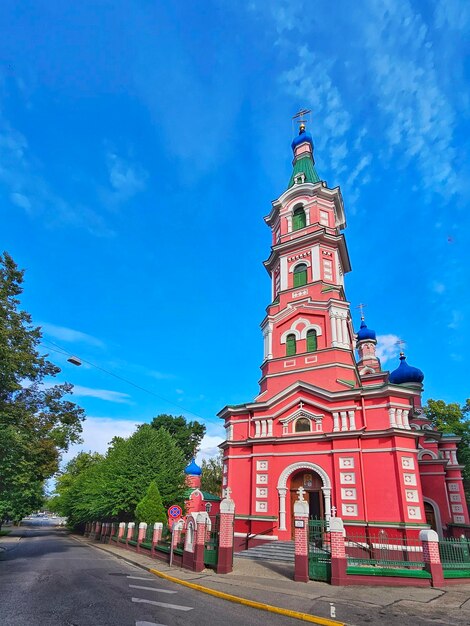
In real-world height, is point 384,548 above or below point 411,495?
below

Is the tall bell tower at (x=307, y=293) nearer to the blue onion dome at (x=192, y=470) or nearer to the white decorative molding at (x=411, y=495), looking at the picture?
the white decorative molding at (x=411, y=495)

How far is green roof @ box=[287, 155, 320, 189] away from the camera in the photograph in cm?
2808

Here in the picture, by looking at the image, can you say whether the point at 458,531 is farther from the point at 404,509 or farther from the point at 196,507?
the point at 196,507

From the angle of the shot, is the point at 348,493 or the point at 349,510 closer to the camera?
the point at 349,510

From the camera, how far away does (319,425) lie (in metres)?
19.0

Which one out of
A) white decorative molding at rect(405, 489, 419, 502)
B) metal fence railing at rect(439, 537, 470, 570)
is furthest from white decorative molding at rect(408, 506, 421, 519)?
metal fence railing at rect(439, 537, 470, 570)

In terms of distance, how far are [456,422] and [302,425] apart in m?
23.3

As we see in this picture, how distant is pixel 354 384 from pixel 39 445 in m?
16.4

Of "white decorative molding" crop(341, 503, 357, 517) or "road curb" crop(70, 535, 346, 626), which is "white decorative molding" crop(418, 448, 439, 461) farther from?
"road curb" crop(70, 535, 346, 626)

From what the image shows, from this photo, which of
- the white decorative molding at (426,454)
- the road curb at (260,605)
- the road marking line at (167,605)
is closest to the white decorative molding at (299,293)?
the white decorative molding at (426,454)

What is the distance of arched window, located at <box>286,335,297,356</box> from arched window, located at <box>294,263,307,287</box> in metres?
3.60

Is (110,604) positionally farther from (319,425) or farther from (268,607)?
(319,425)

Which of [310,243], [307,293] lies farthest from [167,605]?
[310,243]

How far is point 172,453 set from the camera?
26.4 meters
